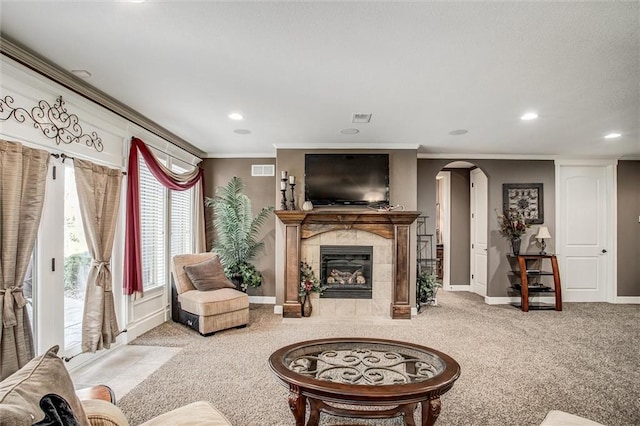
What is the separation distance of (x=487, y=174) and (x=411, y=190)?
1722 millimetres

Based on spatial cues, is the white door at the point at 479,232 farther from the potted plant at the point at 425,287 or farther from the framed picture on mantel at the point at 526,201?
the potted plant at the point at 425,287

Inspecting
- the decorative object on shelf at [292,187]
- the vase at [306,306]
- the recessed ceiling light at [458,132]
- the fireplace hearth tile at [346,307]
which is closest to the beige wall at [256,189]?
the decorative object on shelf at [292,187]

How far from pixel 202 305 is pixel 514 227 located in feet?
15.8

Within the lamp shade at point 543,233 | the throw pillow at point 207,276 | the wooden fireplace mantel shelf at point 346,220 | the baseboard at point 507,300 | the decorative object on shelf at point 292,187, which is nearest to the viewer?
the throw pillow at point 207,276

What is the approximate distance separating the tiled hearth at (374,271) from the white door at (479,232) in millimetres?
2206

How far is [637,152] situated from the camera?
5648mm

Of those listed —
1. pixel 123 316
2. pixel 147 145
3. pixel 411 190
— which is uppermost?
pixel 147 145

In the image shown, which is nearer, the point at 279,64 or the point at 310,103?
the point at 279,64

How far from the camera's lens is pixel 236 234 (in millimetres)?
5578

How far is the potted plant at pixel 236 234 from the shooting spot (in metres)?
5.48

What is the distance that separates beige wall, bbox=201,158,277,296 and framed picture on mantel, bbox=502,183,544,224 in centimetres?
395

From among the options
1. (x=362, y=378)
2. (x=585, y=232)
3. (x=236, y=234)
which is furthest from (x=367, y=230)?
(x=585, y=232)

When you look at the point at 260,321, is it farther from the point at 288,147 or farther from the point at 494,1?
the point at 494,1

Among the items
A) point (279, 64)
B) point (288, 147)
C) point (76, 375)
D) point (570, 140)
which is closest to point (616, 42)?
point (279, 64)
